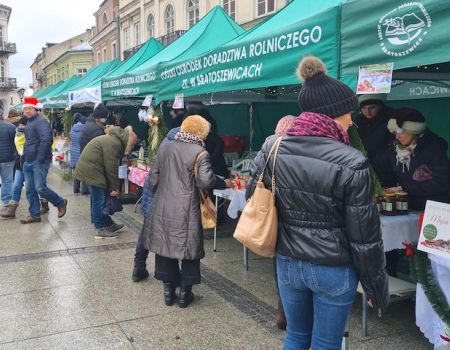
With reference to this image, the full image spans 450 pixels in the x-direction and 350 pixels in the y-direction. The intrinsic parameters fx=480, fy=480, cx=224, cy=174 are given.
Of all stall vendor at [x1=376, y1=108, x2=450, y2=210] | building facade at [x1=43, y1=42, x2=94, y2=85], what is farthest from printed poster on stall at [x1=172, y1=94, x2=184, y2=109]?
building facade at [x1=43, y1=42, x2=94, y2=85]

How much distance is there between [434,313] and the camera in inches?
122

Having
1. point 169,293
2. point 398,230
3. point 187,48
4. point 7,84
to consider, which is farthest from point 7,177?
point 7,84

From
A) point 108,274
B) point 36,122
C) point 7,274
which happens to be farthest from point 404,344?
point 36,122

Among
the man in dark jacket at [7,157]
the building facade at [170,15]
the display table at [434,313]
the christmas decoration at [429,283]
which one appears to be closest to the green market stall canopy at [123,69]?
the man in dark jacket at [7,157]

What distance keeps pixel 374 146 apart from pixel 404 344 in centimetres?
201

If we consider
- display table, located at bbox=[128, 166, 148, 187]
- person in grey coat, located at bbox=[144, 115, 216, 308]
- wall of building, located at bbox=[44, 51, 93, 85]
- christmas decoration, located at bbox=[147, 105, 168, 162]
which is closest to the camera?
person in grey coat, located at bbox=[144, 115, 216, 308]

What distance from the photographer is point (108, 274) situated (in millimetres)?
5078

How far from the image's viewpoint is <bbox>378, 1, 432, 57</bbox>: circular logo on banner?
2668 millimetres

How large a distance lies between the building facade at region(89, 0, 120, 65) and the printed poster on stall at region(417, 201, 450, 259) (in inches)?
1093

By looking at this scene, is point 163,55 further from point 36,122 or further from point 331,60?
point 331,60

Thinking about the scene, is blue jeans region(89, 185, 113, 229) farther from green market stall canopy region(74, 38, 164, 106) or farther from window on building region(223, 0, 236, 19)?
window on building region(223, 0, 236, 19)

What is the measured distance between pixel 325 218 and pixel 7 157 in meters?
7.16

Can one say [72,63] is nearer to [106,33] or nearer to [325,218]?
[106,33]

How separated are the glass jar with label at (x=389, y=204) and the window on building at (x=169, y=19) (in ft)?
61.5
